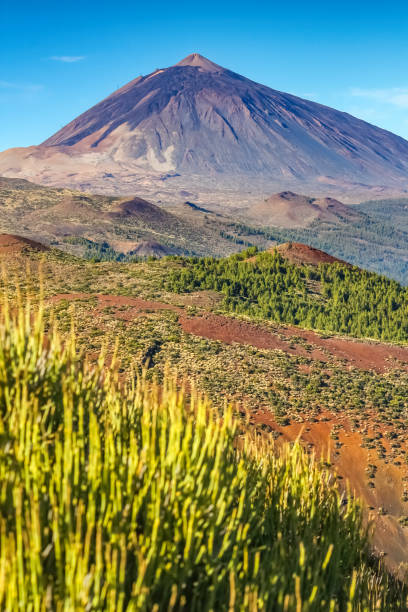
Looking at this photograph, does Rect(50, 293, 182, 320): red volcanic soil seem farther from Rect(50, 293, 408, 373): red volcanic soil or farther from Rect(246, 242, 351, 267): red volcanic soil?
Rect(246, 242, 351, 267): red volcanic soil

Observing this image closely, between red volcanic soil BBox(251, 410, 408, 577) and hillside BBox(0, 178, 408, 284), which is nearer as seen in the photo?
red volcanic soil BBox(251, 410, 408, 577)

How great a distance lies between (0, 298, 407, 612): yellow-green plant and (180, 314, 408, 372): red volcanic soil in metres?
28.8

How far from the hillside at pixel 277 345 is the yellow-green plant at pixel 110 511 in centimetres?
495

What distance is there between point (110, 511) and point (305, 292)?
53.1m

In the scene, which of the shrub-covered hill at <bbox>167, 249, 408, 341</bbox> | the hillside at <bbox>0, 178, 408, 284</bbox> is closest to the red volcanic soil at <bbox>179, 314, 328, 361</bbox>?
the shrub-covered hill at <bbox>167, 249, 408, 341</bbox>

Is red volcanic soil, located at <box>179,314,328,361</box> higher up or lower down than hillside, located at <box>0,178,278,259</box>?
lower down

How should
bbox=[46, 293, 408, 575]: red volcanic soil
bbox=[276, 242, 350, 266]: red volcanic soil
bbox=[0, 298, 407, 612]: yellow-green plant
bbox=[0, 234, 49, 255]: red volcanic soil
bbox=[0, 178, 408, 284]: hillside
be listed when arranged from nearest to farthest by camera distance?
1. bbox=[0, 298, 407, 612]: yellow-green plant
2. bbox=[46, 293, 408, 575]: red volcanic soil
3. bbox=[0, 234, 49, 255]: red volcanic soil
4. bbox=[276, 242, 350, 266]: red volcanic soil
5. bbox=[0, 178, 408, 284]: hillside

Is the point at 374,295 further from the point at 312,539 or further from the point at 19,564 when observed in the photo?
the point at 19,564

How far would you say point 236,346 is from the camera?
3388cm

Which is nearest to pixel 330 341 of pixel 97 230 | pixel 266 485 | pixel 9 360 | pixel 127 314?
pixel 127 314

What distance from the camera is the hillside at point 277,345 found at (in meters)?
22.9

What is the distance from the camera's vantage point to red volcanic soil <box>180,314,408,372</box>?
3491 centimetres

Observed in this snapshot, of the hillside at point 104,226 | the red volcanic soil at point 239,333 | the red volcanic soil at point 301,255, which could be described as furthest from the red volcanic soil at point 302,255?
the hillside at point 104,226

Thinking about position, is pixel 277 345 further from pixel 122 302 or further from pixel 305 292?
pixel 305 292
